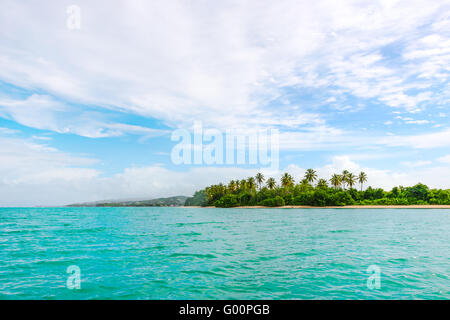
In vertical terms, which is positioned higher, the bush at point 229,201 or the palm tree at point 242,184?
the palm tree at point 242,184

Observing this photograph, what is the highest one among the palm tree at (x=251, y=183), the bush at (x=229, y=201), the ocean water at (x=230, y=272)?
the palm tree at (x=251, y=183)

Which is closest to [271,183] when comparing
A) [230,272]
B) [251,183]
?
[251,183]

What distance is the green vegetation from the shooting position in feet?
430

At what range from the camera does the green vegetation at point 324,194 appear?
131000 mm

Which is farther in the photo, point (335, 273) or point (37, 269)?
point (37, 269)

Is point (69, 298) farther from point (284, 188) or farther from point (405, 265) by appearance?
point (284, 188)

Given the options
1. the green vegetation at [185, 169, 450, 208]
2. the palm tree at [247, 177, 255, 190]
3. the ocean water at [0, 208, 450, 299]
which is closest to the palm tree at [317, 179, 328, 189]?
the green vegetation at [185, 169, 450, 208]

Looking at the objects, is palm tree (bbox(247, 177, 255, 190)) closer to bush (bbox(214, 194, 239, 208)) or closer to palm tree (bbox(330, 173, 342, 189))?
bush (bbox(214, 194, 239, 208))

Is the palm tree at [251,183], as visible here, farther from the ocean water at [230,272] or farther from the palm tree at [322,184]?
the ocean water at [230,272]

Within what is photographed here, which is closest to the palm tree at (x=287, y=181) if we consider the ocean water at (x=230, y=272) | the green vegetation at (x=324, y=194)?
the green vegetation at (x=324, y=194)

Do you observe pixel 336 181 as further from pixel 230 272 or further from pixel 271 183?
pixel 230 272
